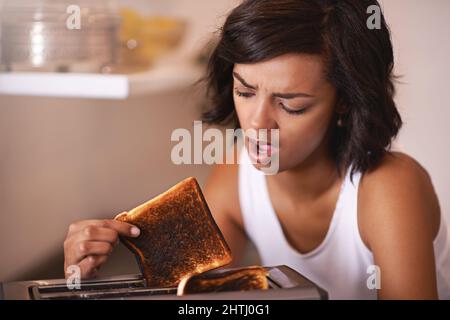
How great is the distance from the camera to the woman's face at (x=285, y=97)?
660mm

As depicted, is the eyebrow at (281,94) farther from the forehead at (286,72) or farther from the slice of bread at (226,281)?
the slice of bread at (226,281)

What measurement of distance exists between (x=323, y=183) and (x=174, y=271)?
0.26m

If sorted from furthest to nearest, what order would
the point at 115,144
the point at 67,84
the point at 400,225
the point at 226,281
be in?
the point at 115,144 → the point at 67,84 → the point at 400,225 → the point at 226,281

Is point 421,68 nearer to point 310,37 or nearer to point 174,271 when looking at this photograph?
point 310,37

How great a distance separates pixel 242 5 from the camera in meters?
0.69

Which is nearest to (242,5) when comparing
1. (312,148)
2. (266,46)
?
(266,46)

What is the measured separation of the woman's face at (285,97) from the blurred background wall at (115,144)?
0.12 meters

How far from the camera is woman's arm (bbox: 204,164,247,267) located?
884mm

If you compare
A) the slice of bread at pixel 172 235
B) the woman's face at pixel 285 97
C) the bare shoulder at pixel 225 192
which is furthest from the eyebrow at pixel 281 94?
the bare shoulder at pixel 225 192

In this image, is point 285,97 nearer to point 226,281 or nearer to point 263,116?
point 263,116

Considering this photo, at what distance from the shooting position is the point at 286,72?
0.66m

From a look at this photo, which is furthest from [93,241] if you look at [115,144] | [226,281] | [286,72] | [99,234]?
[115,144]

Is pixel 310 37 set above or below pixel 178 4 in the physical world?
below

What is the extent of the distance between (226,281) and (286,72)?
0.68 feet
